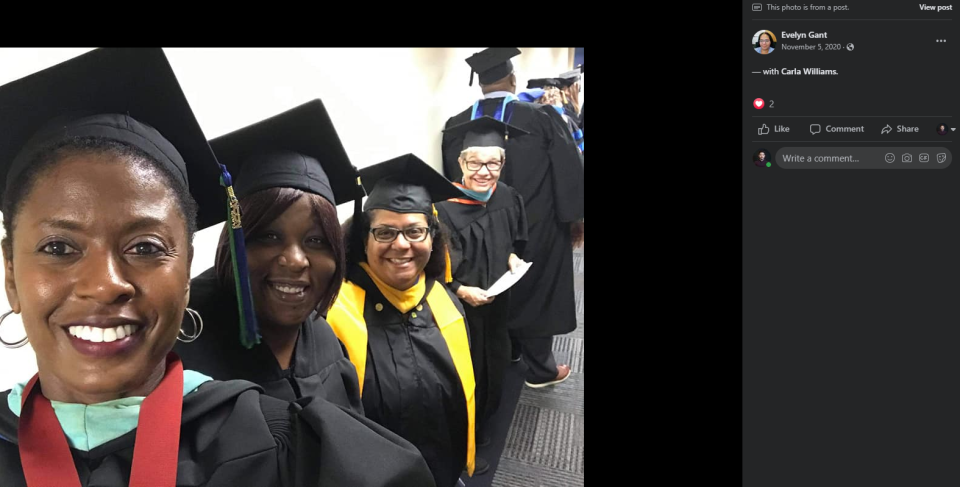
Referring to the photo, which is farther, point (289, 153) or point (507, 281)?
point (507, 281)

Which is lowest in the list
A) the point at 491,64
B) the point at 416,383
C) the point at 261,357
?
the point at 416,383

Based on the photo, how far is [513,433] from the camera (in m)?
1.46

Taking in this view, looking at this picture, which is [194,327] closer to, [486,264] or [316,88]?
[316,88]

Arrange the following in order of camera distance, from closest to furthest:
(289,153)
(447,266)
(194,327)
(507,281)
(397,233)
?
(194,327), (289,153), (397,233), (447,266), (507,281)

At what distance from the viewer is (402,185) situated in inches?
37.0

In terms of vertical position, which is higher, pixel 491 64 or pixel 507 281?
pixel 491 64

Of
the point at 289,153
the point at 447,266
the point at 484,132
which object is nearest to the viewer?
the point at 289,153

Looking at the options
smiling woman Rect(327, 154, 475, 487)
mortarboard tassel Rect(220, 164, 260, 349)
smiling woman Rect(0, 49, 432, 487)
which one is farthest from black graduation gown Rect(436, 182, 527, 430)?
smiling woman Rect(0, 49, 432, 487)

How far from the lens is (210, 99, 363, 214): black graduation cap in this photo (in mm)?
680

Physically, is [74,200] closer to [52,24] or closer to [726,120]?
[52,24]
